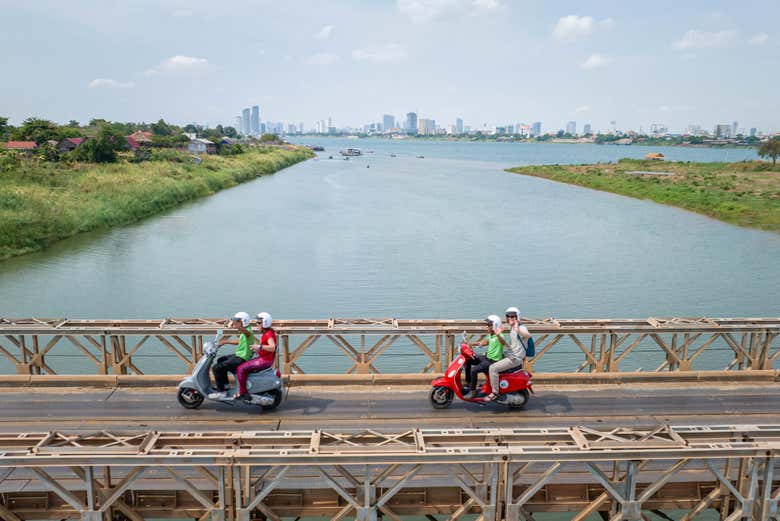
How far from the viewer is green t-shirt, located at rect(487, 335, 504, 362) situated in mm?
10867

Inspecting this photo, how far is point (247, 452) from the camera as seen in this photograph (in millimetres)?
7660

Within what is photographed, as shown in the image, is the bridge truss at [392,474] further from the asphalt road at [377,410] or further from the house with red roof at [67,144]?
the house with red roof at [67,144]

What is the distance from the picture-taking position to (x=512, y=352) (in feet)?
35.6

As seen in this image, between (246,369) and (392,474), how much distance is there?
10.8ft

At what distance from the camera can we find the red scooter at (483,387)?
10.9 meters

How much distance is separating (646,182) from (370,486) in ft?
253

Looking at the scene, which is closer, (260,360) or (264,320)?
(264,320)

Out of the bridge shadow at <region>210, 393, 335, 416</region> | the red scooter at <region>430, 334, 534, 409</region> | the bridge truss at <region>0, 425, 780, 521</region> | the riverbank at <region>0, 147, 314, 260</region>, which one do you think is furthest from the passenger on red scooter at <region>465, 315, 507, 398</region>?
the riverbank at <region>0, 147, 314, 260</region>

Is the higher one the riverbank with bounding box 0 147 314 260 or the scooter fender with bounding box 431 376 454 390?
the riverbank with bounding box 0 147 314 260

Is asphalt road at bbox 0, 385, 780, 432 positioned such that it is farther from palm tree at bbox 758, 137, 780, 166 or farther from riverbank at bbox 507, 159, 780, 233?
palm tree at bbox 758, 137, 780, 166

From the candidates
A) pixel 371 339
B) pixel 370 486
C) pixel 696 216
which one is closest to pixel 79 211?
pixel 371 339

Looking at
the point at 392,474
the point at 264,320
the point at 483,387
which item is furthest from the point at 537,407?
the point at 264,320

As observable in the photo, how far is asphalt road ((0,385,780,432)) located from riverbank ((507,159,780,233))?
133 feet

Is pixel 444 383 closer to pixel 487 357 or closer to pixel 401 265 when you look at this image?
pixel 487 357
